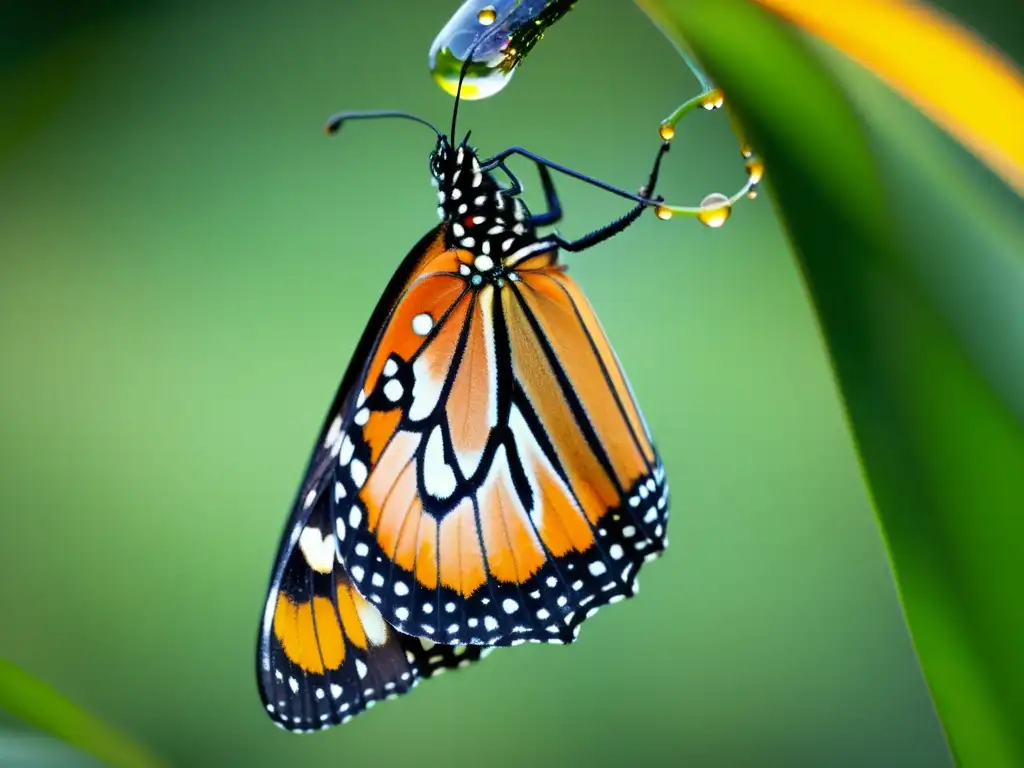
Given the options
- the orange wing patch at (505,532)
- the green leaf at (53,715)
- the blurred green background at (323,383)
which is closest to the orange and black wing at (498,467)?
the orange wing patch at (505,532)

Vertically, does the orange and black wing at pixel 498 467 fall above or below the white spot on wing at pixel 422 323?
below

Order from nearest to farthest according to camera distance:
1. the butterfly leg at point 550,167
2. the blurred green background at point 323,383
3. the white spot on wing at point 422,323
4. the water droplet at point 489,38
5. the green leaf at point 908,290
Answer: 1. the green leaf at point 908,290
2. the water droplet at point 489,38
3. the butterfly leg at point 550,167
4. the white spot on wing at point 422,323
5. the blurred green background at point 323,383

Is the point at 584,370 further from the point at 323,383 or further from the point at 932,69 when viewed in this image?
the point at 323,383

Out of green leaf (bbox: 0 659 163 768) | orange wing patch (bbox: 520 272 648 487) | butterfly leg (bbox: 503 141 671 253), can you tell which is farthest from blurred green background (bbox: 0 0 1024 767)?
green leaf (bbox: 0 659 163 768)

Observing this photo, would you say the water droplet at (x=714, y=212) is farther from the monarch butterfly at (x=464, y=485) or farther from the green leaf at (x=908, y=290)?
the monarch butterfly at (x=464, y=485)

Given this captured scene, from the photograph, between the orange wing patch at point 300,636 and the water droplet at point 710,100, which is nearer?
the water droplet at point 710,100

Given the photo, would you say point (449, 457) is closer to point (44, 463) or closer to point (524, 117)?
point (524, 117)
